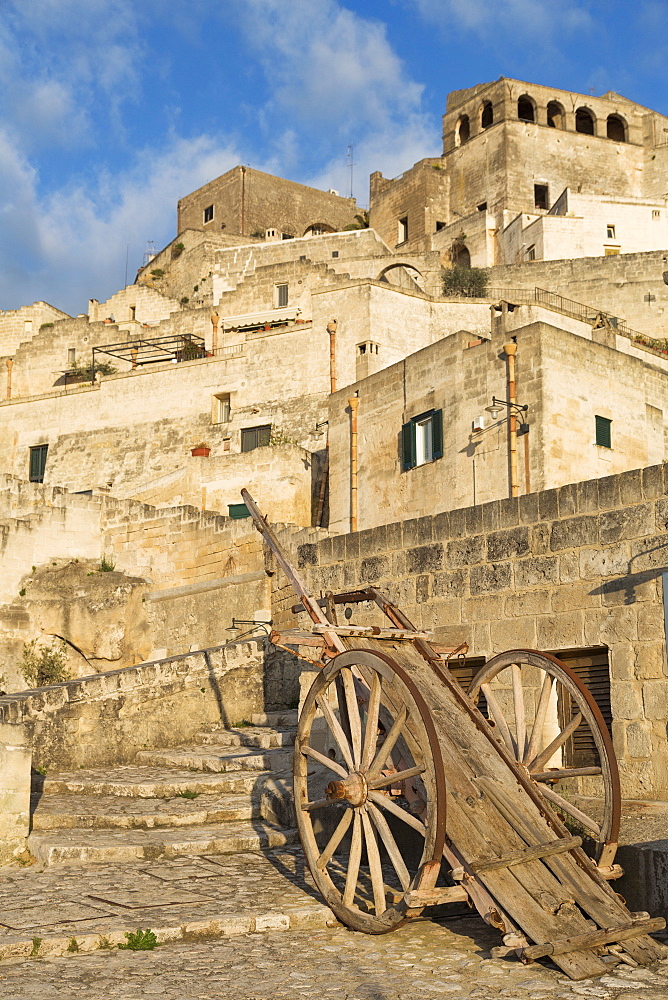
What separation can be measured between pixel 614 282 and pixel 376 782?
33769mm

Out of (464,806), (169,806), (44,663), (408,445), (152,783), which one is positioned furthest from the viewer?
(408,445)

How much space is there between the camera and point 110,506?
2298cm

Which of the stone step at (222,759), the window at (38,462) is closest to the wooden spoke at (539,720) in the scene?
the stone step at (222,759)

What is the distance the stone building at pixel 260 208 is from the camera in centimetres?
5191

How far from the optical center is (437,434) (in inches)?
773

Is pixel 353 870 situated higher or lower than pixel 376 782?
lower

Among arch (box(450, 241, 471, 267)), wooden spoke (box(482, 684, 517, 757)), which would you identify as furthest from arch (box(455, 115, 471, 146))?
wooden spoke (box(482, 684, 517, 757))

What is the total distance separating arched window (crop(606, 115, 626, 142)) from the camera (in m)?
52.0

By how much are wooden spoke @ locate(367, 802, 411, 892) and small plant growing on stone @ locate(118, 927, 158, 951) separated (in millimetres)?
1410

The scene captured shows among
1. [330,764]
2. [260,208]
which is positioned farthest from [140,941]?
[260,208]

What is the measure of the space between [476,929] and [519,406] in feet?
42.6

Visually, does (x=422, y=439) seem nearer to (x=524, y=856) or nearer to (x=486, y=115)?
(x=524, y=856)

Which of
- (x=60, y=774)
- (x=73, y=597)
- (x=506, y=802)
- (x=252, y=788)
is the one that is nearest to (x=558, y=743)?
(x=506, y=802)

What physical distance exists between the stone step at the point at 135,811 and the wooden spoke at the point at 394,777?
10.9 feet
